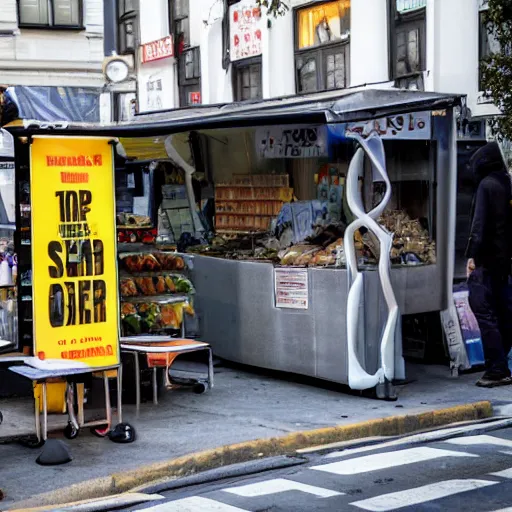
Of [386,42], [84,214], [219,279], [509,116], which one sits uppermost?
[386,42]

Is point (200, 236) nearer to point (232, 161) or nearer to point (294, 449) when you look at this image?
point (232, 161)

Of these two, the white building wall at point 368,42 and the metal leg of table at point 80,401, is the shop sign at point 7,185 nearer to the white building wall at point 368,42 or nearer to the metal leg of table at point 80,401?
the metal leg of table at point 80,401

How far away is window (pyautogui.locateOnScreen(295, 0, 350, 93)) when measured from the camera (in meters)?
16.5

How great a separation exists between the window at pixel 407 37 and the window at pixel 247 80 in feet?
11.6

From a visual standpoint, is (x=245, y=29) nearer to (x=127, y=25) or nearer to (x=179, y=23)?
(x=179, y=23)

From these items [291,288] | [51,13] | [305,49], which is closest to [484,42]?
[305,49]

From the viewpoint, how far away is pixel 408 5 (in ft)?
49.4

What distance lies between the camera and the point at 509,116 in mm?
11227

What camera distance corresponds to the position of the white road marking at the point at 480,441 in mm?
8391

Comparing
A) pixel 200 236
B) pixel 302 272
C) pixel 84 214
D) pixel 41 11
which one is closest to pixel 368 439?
pixel 302 272

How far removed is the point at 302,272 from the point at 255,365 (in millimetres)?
1285

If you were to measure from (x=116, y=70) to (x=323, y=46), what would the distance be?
6.19 m

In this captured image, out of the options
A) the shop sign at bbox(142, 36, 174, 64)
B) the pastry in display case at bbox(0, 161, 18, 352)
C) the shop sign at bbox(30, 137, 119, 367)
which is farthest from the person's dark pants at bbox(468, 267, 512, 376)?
the shop sign at bbox(142, 36, 174, 64)

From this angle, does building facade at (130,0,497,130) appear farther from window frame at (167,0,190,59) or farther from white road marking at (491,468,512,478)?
white road marking at (491,468,512,478)
